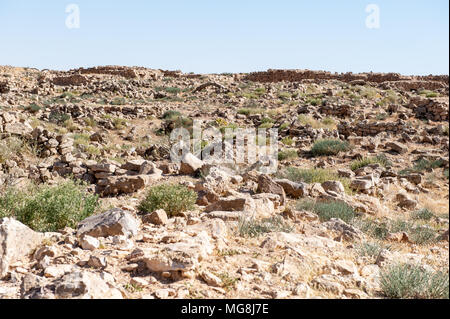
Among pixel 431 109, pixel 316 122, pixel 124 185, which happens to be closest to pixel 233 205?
pixel 124 185

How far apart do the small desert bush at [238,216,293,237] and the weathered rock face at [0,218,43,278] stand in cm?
230

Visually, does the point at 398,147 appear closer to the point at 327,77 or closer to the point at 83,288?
the point at 83,288

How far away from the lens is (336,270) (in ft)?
12.5

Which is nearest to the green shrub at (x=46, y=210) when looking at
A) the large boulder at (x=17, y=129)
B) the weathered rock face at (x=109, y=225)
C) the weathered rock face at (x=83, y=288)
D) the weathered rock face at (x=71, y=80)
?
the weathered rock face at (x=109, y=225)

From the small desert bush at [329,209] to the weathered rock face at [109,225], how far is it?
115 inches

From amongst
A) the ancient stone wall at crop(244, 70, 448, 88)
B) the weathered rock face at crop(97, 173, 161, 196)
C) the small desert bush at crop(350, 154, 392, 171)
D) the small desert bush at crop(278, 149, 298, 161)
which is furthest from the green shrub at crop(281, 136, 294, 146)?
the ancient stone wall at crop(244, 70, 448, 88)

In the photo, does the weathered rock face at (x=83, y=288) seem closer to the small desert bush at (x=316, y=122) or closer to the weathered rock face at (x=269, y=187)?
the weathered rock face at (x=269, y=187)

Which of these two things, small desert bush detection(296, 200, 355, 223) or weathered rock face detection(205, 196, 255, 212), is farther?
small desert bush detection(296, 200, 355, 223)

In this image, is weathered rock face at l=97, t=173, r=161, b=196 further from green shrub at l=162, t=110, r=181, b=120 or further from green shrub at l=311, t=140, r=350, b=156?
green shrub at l=162, t=110, r=181, b=120

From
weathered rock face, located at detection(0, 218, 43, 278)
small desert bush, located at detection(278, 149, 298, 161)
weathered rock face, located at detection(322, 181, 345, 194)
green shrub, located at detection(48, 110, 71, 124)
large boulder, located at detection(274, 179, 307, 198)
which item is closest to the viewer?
weathered rock face, located at detection(0, 218, 43, 278)

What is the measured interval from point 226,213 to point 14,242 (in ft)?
8.89

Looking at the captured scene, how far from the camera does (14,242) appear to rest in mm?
3799

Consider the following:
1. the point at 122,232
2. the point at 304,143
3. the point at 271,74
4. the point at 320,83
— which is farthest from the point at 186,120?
the point at 271,74

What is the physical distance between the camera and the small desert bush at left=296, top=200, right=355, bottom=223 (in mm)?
6103
